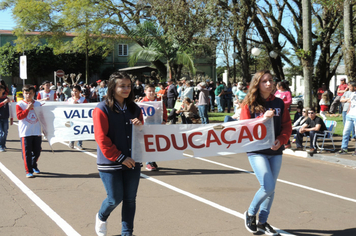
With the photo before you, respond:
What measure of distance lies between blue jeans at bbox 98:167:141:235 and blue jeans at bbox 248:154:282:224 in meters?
1.39

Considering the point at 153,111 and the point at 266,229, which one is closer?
the point at 266,229

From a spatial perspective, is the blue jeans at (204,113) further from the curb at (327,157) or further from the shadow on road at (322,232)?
the shadow on road at (322,232)

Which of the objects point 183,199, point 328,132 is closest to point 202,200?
point 183,199

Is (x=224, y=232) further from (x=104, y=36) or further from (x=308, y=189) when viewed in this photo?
(x=104, y=36)

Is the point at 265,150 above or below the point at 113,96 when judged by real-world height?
below

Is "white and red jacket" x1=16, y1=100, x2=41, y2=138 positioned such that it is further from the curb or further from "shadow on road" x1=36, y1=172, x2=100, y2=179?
the curb

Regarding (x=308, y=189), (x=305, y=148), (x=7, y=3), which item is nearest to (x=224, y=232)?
(x=308, y=189)

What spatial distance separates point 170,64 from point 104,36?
303 inches

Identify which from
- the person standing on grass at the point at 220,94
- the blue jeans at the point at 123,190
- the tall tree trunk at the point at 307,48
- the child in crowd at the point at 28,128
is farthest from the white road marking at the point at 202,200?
the person standing on grass at the point at 220,94

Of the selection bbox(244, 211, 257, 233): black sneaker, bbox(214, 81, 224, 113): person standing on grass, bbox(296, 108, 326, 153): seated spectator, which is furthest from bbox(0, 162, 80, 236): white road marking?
bbox(214, 81, 224, 113): person standing on grass

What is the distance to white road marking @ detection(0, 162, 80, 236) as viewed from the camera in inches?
188

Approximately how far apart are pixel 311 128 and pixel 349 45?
5038 mm

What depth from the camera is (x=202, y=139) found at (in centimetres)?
504

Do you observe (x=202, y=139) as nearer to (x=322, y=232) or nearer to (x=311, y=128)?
(x=322, y=232)
